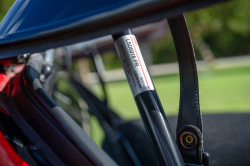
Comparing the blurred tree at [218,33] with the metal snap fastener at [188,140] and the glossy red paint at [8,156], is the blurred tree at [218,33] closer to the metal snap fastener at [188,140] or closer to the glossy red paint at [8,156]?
the metal snap fastener at [188,140]

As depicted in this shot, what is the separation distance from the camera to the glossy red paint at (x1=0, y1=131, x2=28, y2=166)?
1.68 ft

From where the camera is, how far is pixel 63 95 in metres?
1.46

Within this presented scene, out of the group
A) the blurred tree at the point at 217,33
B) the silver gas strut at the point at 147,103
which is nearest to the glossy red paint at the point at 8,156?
the silver gas strut at the point at 147,103

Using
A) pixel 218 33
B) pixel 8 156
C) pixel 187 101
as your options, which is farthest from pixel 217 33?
pixel 8 156


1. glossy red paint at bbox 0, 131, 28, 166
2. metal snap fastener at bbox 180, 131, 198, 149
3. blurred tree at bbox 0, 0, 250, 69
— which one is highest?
blurred tree at bbox 0, 0, 250, 69

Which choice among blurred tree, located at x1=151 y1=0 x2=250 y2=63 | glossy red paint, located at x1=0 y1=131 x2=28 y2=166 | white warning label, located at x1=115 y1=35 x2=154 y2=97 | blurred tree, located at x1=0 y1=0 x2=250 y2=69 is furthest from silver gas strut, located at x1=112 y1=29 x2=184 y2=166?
blurred tree, located at x1=151 y1=0 x2=250 y2=63

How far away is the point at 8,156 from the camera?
1.71 feet

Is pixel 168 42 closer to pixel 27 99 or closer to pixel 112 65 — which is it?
pixel 112 65

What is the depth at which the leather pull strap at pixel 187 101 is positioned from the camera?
2.01 feet

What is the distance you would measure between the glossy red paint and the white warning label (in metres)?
0.32

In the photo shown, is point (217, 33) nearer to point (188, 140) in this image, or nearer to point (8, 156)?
point (188, 140)

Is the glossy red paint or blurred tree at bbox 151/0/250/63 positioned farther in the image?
blurred tree at bbox 151/0/250/63

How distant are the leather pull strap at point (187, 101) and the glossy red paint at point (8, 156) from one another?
416mm

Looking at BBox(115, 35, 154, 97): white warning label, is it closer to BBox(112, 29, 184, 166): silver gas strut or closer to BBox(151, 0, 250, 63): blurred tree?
BBox(112, 29, 184, 166): silver gas strut
